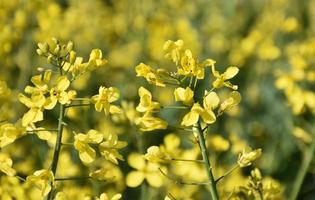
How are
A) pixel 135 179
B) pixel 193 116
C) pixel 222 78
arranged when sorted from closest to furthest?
1. pixel 193 116
2. pixel 222 78
3. pixel 135 179

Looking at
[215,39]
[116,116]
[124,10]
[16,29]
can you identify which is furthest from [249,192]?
[124,10]

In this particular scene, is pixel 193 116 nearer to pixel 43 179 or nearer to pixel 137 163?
pixel 43 179

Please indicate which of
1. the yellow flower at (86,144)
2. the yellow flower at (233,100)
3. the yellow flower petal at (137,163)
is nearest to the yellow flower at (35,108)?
the yellow flower at (86,144)

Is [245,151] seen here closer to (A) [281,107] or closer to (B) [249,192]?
(B) [249,192]

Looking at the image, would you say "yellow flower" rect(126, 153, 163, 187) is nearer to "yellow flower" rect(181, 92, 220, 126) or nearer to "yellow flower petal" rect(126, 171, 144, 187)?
"yellow flower petal" rect(126, 171, 144, 187)

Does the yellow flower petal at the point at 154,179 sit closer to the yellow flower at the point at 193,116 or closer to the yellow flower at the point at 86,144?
the yellow flower at the point at 86,144

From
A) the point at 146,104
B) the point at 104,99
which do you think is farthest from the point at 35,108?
the point at 146,104
